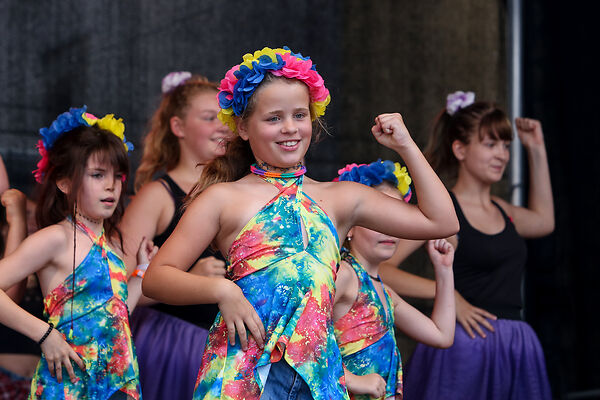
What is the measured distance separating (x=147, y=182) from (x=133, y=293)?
680 millimetres

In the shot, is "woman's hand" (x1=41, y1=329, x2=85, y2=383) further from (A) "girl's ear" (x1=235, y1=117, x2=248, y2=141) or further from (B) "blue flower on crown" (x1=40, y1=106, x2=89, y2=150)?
(A) "girl's ear" (x1=235, y1=117, x2=248, y2=141)

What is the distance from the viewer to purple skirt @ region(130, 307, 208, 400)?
2818mm

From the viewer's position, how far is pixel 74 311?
245cm

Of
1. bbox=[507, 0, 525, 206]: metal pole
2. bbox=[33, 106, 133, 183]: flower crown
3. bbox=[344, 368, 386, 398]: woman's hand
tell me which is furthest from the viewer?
bbox=[507, 0, 525, 206]: metal pole

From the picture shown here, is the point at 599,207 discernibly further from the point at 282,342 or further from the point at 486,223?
the point at 282,342

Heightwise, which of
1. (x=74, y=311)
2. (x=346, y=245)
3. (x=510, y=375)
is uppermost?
(x=346, y=245)

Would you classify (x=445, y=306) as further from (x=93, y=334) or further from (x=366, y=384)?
(x=93, y=334)

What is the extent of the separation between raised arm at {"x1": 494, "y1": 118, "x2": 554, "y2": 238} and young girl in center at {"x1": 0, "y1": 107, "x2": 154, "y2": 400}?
177 cm

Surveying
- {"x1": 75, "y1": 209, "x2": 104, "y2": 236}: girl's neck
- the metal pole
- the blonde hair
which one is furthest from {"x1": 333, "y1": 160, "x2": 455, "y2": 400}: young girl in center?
the metal pole

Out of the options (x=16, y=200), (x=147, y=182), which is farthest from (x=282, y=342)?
(x=147, y=182)

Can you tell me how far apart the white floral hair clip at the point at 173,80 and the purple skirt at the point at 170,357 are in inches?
38.8

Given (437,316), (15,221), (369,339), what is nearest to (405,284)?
(437,316)

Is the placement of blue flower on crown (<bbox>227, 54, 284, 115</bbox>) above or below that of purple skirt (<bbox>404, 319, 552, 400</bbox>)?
above

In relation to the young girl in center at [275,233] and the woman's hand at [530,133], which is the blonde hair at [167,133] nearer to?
the young girl in center at [275,233]
